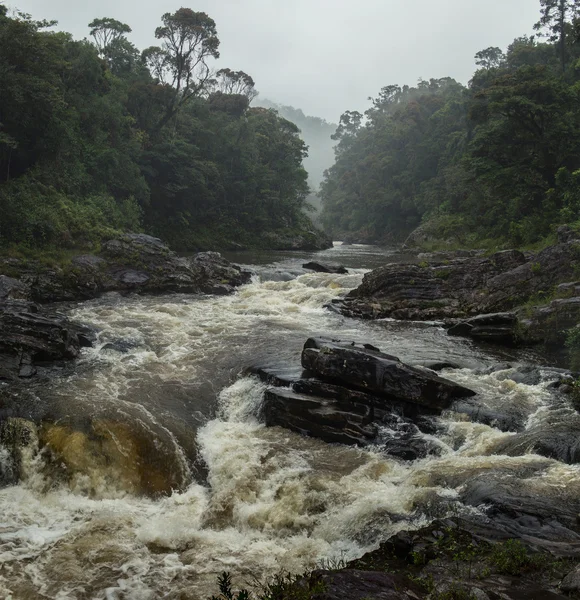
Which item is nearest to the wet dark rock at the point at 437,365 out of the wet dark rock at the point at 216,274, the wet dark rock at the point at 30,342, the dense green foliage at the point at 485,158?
the wet dark rock at the point at 30,342

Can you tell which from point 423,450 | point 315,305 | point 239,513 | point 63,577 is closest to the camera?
point 63,577

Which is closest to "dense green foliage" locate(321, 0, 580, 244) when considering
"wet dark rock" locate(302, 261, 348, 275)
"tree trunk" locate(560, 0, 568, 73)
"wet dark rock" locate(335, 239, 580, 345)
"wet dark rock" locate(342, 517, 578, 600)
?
"tree trunk" locate(560, 0, 568, 73)

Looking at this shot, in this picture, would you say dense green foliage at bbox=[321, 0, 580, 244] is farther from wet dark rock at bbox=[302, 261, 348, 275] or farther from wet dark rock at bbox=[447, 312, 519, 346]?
wet dark rock at bbox=[447, 312, 519, 346]

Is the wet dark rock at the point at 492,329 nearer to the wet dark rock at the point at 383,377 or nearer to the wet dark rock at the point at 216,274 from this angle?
the wet dark rock at the point at 383,377

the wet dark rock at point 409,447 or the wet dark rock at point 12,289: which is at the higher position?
the wet dark rock at point 12,289

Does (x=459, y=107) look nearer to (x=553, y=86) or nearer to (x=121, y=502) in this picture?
(x=553, y=86)

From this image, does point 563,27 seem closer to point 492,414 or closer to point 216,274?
point 216,274

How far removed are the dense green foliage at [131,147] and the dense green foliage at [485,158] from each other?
15181 mm

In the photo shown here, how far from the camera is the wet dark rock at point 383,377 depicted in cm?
979

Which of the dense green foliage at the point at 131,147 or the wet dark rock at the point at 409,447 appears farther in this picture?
the dense green foliage at the point at 131,147

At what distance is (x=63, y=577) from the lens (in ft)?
19.8

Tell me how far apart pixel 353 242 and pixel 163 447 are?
59049 millimetres

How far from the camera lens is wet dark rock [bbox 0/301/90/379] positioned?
11242 mm

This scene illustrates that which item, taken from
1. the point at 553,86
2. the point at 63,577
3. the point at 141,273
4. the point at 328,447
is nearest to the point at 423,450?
the point at 328,447
